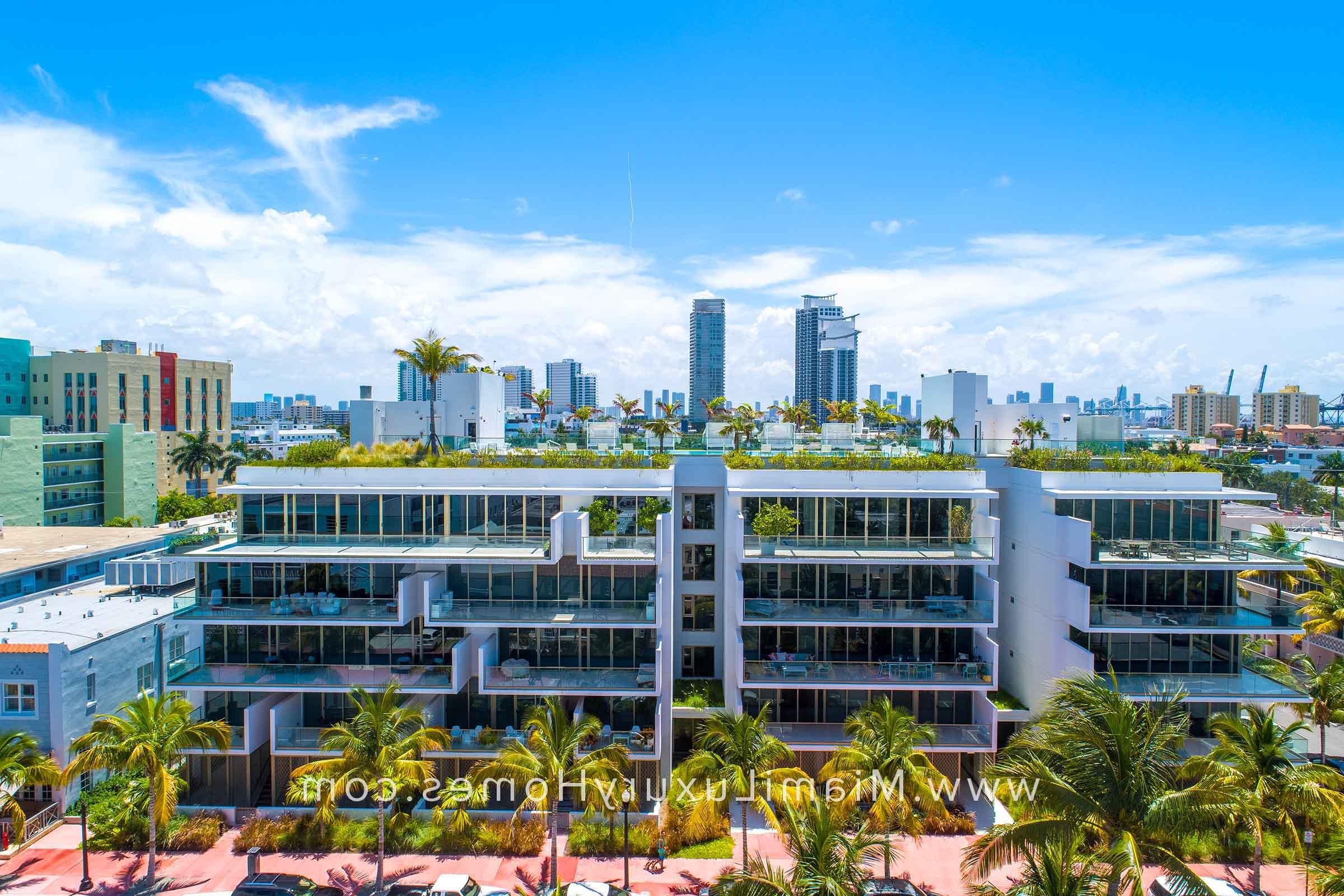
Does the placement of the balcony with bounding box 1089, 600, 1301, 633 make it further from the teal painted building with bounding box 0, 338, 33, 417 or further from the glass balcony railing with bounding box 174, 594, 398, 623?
the teal painted building with bounding box 0, 338, 33, 417

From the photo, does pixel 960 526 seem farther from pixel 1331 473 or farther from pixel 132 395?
pixel 132 395

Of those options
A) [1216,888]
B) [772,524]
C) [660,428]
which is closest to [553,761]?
[772,524]

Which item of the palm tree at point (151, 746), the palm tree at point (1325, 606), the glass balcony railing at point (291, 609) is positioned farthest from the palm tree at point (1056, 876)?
the palm tree at point (151, 746)

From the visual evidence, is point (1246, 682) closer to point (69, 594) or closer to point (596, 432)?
point (596, 432)

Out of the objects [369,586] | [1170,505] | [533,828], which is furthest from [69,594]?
[1170,505]

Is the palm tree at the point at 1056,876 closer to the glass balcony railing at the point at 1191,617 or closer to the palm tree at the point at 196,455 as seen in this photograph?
the glass balcony railing at the point at 1191,617

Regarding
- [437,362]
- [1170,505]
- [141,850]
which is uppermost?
[437,362]

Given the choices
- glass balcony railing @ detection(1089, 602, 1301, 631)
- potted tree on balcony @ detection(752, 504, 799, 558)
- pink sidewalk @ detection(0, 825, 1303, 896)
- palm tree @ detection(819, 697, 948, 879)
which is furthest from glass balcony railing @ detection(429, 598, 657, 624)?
glass balcony railing @ detection(1089, 602, 1301, 631)
